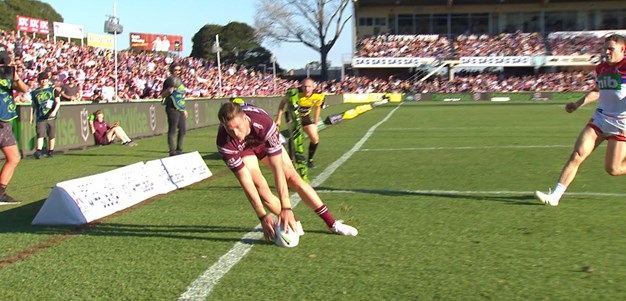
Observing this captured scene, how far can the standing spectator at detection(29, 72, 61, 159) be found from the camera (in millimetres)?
14797

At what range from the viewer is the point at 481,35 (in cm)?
7112

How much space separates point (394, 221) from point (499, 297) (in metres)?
2.62

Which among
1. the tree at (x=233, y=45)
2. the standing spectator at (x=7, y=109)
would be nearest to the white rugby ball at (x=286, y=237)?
the standing spectator at (x=7, y=109)

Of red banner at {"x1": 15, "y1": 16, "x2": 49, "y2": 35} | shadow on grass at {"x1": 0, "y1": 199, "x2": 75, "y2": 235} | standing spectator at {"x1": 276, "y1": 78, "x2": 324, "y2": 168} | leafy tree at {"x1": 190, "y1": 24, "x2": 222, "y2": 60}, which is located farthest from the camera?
leafy tree at {"x1": 190, "y1": 24, "x2": 222, "y2": 60}

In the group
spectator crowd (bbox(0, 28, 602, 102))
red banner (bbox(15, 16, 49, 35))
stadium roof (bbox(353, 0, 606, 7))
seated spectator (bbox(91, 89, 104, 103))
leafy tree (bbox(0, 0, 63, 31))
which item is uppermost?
leafy tree (bbox(0, 0, 63, 31))

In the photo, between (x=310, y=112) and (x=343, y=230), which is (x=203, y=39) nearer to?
(x=310, y=112)

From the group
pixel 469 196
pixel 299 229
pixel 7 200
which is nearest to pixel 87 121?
pixel 7 200

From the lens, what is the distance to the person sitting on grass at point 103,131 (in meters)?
18.0

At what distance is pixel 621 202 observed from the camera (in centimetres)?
777

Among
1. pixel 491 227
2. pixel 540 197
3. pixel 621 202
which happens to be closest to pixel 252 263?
pixel 491 227

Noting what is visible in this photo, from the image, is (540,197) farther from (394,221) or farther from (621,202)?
(394,221)

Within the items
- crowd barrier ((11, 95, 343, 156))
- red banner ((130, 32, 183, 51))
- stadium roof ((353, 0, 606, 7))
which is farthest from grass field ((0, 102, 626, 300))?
red banner ((130, 32, 183, 51))

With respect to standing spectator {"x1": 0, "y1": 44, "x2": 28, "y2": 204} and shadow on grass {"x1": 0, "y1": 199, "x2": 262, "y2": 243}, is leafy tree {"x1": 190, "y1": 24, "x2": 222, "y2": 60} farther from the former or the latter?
shadow on grass {"x1": 0, "y1": 199, "x2": 262, "y2": 243}

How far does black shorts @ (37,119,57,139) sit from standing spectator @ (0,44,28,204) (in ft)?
21.7
